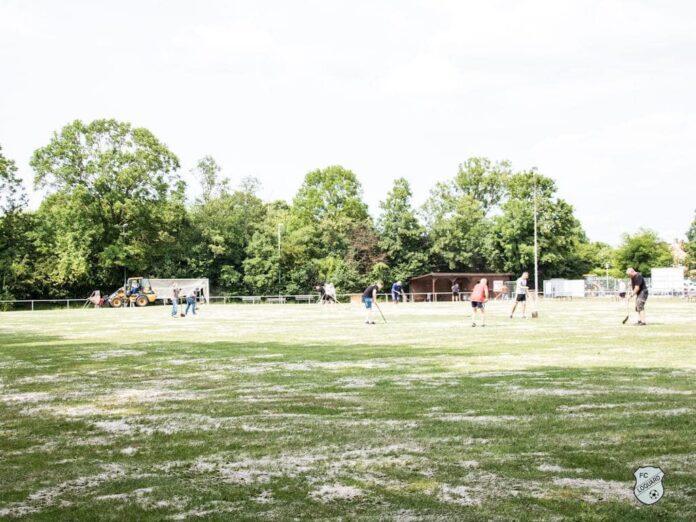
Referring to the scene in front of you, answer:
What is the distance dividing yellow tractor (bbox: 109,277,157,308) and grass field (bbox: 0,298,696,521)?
4692 centimetres

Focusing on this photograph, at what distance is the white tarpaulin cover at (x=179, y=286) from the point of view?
65500mm

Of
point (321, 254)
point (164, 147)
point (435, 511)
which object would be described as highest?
point (164, 147)

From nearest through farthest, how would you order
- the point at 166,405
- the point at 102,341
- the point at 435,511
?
the point at 435,511 → the point at 166,405 → the point at 102,341

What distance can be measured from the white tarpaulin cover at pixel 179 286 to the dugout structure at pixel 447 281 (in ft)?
68.0

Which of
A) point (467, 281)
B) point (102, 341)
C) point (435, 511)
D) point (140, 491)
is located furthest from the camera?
point (467, 281)

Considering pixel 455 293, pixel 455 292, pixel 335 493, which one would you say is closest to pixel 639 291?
pixel 335 493

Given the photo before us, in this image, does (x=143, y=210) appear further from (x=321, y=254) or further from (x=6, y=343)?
(x=6, y=343)

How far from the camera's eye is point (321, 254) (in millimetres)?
77125

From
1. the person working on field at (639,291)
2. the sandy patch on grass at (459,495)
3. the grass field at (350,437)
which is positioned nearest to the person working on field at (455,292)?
the person working on field at (639,291)

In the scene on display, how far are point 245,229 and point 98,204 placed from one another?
18.1m

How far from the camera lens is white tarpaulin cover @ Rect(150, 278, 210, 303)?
65500mm

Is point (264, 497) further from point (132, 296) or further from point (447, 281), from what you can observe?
point (447, 281)

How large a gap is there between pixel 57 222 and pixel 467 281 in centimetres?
4080

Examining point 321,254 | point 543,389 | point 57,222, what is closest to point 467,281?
point 321,254
